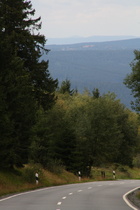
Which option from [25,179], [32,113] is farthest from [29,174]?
[32,113]

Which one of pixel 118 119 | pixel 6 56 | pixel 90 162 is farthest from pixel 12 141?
pixel 118 119

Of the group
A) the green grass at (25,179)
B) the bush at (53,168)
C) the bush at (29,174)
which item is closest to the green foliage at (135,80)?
the green grass at (25,179)

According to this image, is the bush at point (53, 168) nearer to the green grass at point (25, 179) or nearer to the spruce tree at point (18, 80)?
the green grass at point (25, 179)

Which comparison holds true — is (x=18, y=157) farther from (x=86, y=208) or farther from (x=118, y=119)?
(x=118, y=119)

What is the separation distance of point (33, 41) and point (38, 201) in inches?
799

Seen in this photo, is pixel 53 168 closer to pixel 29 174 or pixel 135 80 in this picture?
pixel 29 174

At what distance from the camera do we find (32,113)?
32.0m

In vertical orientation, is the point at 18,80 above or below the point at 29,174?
above

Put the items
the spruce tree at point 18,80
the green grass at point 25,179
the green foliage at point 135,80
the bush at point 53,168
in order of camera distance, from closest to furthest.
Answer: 1. the spruce tree at point 18,80
2. the green foliage at point 135,80
3. the green grass at point 25,179
4. the bush at point 53,168

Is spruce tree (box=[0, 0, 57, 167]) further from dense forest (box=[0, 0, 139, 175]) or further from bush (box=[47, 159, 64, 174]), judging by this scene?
bush (box=[47, 159, 64, 174])

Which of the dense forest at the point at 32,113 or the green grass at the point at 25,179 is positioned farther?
the green grass at the point at 25,179

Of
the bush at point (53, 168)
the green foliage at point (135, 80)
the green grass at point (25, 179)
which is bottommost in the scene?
the bush at point (53, 168)

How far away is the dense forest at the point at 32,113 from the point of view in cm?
2942

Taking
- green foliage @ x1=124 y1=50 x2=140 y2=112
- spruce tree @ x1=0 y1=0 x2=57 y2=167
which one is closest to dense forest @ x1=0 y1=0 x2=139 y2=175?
spruce tree @ x1=0 y1=0 x2=57 y2=167
